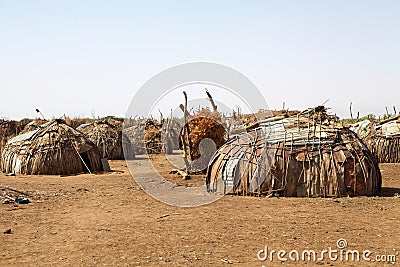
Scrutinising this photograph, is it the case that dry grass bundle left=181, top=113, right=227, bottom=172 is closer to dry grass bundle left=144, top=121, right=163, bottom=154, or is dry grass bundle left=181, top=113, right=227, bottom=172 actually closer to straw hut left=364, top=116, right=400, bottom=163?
straw hut left=364, top=116, right=400, bottom=163

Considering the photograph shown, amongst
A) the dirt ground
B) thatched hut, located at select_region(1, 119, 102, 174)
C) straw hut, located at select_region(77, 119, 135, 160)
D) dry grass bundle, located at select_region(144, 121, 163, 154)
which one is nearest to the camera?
the dirt ground

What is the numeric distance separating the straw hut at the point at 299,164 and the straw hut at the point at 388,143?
944 centimetres

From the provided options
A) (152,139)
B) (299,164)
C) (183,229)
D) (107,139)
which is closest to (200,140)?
(299,164)

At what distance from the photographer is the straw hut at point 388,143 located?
1989 cm

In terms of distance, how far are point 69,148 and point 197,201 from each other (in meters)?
8.00

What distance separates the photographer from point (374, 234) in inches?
286

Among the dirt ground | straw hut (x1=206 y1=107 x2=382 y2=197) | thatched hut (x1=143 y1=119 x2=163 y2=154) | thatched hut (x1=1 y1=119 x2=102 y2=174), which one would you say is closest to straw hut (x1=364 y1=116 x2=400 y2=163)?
the dirt ground

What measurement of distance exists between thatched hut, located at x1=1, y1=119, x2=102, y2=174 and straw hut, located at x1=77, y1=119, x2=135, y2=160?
543 centimetres

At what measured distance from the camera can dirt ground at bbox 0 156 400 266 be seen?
6156mm

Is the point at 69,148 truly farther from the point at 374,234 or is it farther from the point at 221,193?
the point at 374,234

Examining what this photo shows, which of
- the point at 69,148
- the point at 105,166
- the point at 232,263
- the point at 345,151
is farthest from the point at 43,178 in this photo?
the point at 232,263

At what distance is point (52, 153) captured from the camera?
16.5 m

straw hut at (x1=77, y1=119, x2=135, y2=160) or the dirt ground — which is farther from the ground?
straw hut at (x1=77, y1=119, x2=135, y2=160)

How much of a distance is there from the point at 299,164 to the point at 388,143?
11.0m
